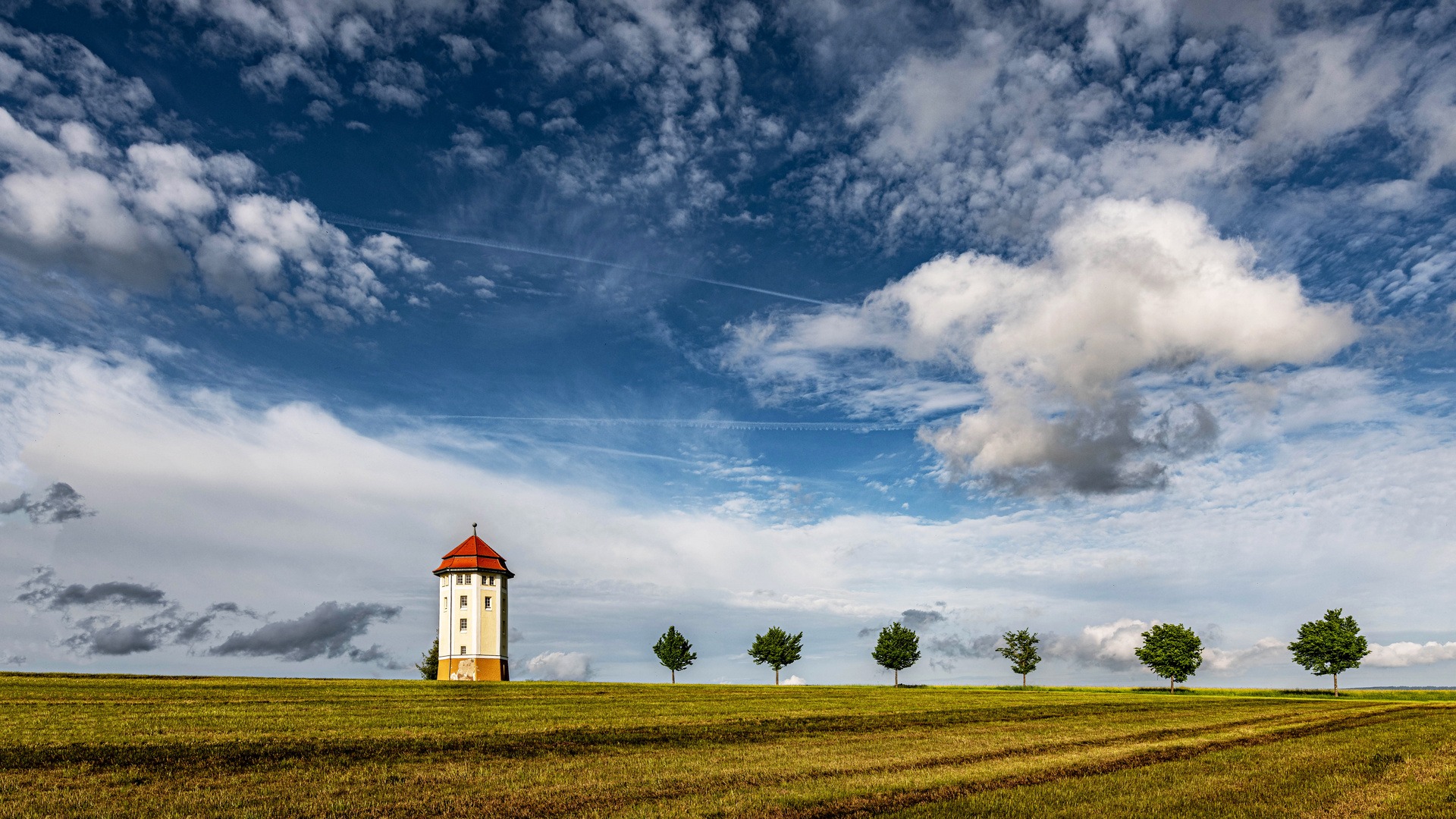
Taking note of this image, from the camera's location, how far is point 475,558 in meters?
78.0

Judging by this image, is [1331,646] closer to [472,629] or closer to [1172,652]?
[1172,652]

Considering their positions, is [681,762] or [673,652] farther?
[673,652]

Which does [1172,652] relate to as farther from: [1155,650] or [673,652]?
[673,652]

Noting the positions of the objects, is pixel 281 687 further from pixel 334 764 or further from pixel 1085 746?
pixel 1085 746

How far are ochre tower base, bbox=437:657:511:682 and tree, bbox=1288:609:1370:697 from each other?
89.3 m

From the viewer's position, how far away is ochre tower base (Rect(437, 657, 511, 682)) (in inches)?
2921

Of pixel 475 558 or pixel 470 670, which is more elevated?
pixel 475 558

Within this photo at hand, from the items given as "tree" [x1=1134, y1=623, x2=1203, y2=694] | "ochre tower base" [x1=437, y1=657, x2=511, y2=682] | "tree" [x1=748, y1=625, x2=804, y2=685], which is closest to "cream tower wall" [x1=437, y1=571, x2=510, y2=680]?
"ochre tower base" [x1=437, y1=657, x2=511, y2=682]

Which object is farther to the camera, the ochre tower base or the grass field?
the ochre tower base

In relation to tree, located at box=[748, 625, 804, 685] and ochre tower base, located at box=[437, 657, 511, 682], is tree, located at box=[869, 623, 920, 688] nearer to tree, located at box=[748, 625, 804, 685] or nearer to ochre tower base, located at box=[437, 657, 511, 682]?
tree, located at box=[748, 625, 804, 685]

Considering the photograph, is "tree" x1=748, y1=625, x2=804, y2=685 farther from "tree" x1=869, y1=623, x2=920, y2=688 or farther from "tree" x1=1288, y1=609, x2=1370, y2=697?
"tree" x1=1288, y1=609, x2=1370, y2=697

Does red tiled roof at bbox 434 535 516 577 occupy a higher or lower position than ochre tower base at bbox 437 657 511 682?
higher

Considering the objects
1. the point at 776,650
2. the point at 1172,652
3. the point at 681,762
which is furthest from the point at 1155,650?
the point at 681,762

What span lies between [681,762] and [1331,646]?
326 feet
